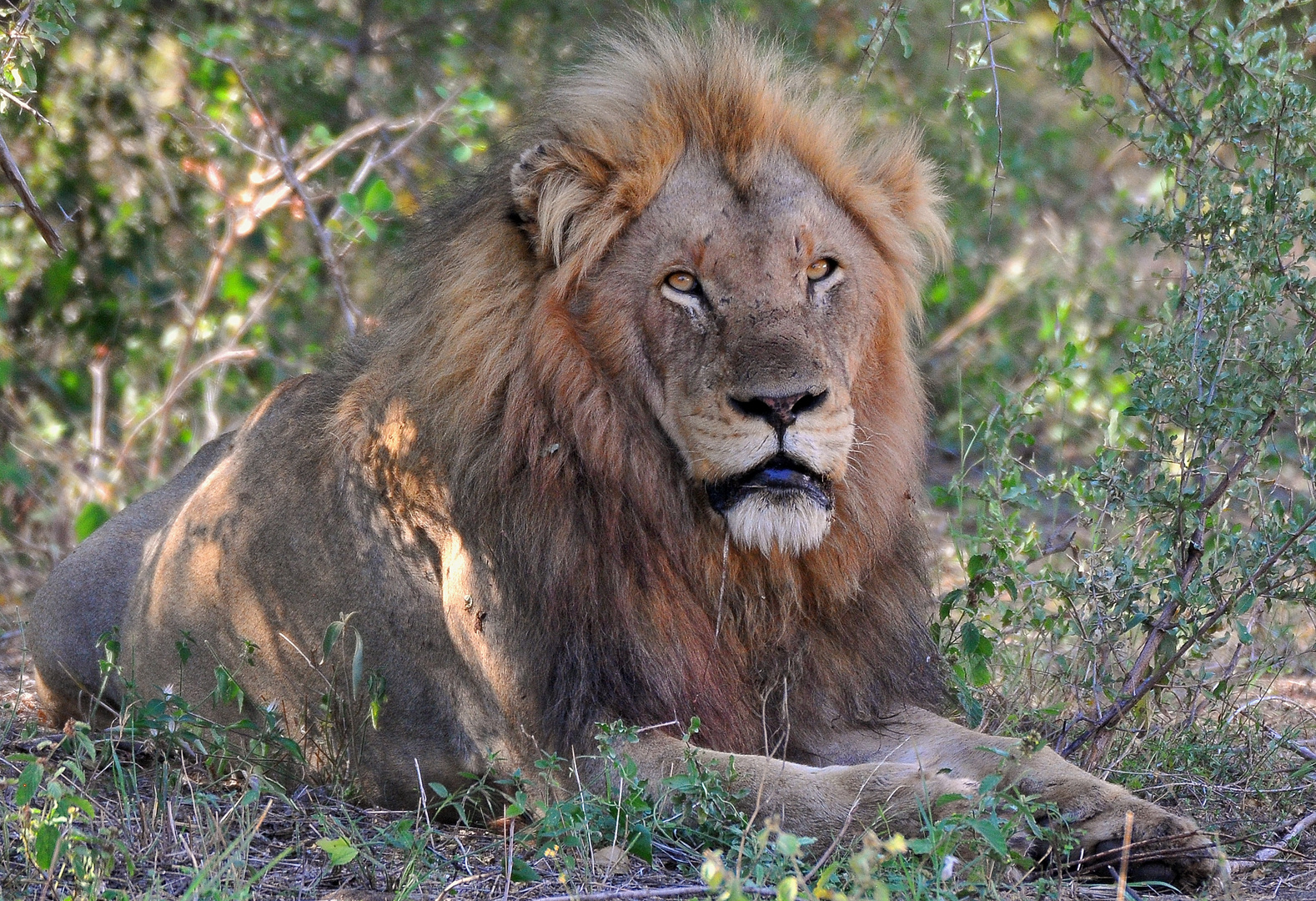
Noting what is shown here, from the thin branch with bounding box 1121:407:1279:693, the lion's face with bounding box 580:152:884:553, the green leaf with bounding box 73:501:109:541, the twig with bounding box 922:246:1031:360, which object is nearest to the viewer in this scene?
the lion's face with bounding box 580:152:884:553

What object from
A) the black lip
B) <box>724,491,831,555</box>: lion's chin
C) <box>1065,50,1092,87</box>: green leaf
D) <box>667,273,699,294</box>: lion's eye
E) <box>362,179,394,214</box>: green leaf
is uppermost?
<box>1065,50,1092,87</box>: green leaf

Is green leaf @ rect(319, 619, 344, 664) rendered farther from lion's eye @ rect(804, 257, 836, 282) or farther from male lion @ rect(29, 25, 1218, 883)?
lion's eye @ rect(804, 257, 836, 282)

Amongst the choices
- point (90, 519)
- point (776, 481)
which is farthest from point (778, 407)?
point (90, 519)

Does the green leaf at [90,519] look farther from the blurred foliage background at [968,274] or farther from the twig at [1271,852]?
the twig at [1271,852]

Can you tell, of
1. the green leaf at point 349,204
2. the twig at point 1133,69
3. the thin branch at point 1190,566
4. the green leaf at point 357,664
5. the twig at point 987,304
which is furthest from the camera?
the twig at point 987,304

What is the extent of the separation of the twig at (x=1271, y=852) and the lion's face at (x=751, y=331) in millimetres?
1215

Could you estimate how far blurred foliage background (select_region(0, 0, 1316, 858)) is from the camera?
13.3 ft

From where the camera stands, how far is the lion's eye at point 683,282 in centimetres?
362

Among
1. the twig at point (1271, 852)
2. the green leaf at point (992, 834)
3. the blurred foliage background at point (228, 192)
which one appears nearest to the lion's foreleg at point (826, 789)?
the green leaf at point (992, 834)

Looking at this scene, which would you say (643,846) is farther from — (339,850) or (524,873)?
(339,850)

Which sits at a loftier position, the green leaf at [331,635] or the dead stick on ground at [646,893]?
the dead stick on ground at [646,893]

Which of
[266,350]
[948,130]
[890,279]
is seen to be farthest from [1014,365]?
[890,279]

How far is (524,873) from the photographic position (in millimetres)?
3031

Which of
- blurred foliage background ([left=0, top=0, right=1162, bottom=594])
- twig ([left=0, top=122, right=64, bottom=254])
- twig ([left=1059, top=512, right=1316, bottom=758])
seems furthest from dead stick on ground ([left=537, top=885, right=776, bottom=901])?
blurred foliage background ([left=0, top=0, right=1162, bottom=594])
